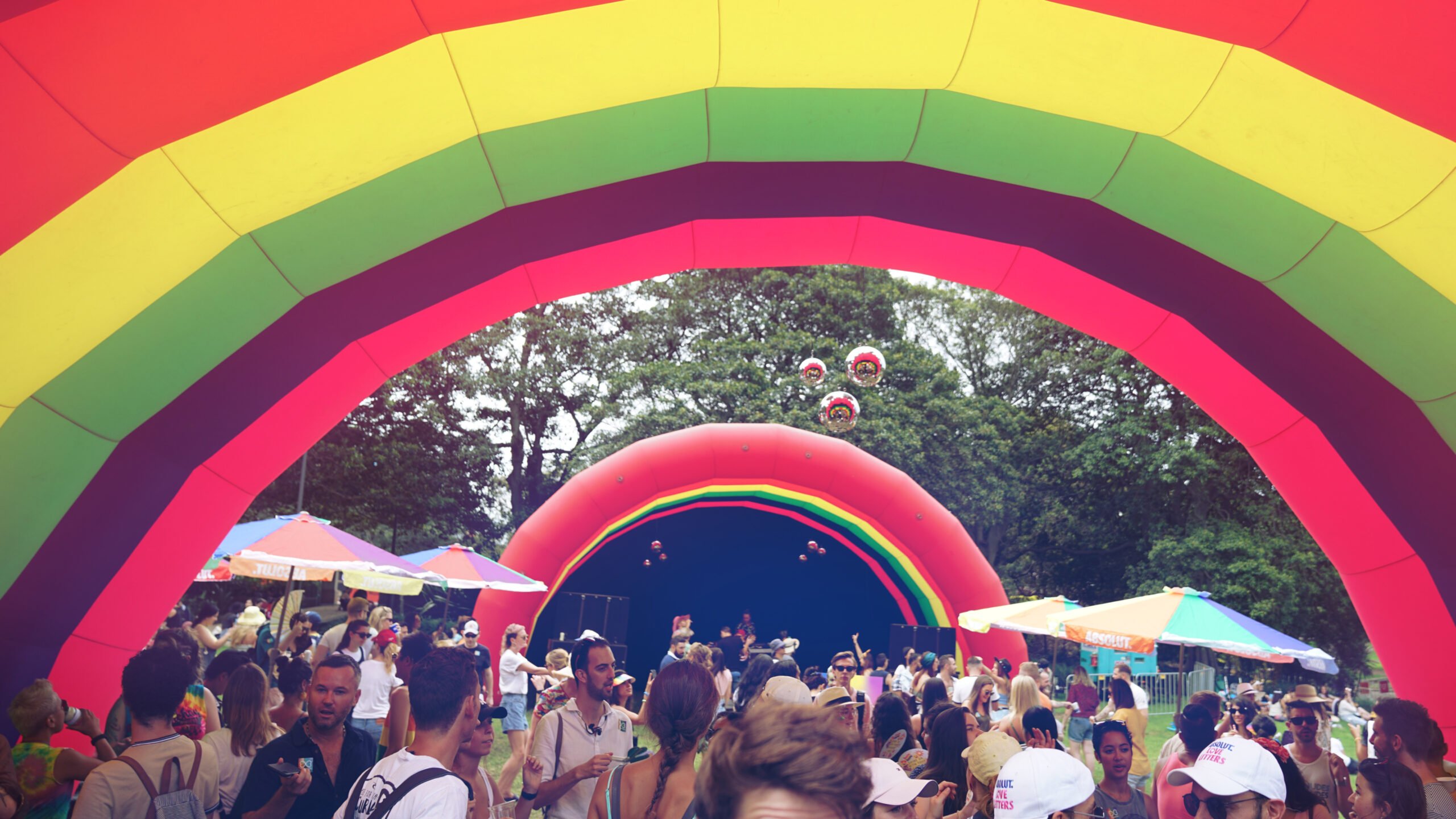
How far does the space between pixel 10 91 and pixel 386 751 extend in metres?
3.56

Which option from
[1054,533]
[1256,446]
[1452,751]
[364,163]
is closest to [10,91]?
[364,163]

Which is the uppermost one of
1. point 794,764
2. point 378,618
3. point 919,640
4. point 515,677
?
point 919,640

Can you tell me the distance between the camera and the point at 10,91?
113 inches

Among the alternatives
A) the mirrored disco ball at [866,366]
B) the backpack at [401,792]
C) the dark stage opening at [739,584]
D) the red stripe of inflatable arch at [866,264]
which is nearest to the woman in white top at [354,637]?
the red stripe of inflatable arch at [866,264]

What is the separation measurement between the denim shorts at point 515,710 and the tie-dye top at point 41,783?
16.6ft

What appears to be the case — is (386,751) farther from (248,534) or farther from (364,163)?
(248,534)

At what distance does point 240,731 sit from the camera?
3.88m

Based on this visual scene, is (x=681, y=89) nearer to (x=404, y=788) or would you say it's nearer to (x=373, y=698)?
(x=404, y=788)

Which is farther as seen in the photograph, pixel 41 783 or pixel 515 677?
pixel 515 677

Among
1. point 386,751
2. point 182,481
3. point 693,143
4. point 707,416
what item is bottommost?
point 386,751

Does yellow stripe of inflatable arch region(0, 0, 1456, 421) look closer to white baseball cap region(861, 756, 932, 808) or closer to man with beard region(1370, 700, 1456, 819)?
man with beard region(1370, 700, 1456, 819)

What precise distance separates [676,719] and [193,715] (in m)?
2.69

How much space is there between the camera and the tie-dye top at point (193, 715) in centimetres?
425

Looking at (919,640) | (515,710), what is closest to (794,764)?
(515,710)
